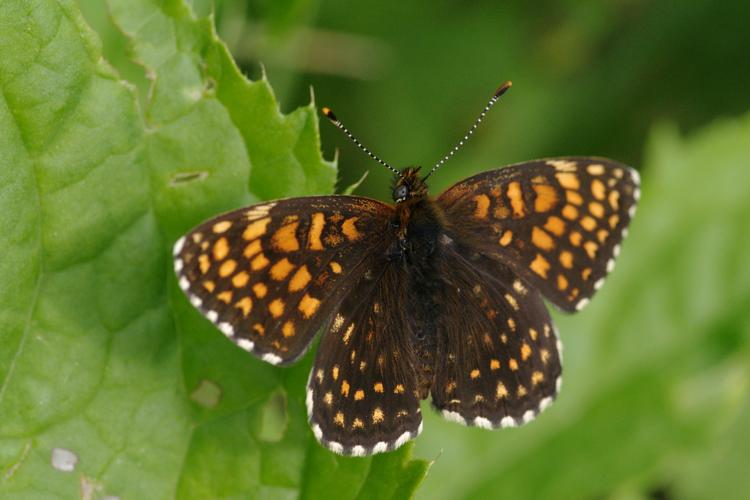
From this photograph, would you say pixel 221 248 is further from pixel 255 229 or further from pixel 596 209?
pixel 596 209

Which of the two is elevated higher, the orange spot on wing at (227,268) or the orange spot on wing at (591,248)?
the orange spot on wing at (591,248)

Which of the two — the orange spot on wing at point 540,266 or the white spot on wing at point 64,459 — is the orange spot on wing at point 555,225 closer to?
the orange spot on wing at point 540,266

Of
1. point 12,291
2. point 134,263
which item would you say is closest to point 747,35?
point 134,263

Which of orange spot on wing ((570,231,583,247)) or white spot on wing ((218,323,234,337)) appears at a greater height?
orange spot on wing ((570,231,583,247))

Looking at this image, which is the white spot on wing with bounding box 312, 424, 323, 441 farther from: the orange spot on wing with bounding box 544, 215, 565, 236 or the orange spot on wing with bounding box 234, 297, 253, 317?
the orange spot on wing with bounding box 544, 215, 565, 236

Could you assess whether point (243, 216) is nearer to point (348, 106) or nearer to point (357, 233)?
point (357, 233)

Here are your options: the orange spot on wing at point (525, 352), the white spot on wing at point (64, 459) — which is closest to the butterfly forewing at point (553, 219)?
the orange spot on wing at point (525, 352)

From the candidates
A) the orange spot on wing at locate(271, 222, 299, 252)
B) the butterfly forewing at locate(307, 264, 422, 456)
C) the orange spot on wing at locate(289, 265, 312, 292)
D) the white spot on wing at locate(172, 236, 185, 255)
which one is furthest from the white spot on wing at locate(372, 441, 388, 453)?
the white spot on wing at locate(172, 236, 185, 255)
